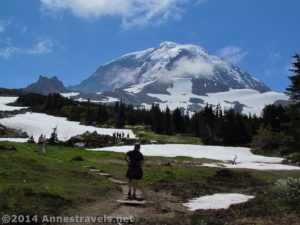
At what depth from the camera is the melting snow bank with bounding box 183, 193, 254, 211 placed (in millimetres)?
21614

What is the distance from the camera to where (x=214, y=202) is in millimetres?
23078

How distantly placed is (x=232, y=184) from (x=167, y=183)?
19.5 feet

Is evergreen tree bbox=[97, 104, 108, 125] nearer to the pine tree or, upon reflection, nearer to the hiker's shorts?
the pine tree

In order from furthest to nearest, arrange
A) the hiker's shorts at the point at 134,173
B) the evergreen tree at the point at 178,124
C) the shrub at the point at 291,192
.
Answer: the evergreen tree at the point at 178,124, the hiker's shorts at the point at 134,173, the shrub at the point at 291,192

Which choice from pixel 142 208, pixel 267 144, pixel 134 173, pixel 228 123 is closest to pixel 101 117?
pixel 228 123

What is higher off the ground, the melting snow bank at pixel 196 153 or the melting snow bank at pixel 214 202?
the melting snow bank at pixel 196 153

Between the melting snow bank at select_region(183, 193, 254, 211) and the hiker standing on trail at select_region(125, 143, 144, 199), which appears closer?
the melting snow bank at select_region(183, 193, 254, 211)

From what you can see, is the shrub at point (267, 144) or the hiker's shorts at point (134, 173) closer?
the hiker's shorts at point (134, 173)

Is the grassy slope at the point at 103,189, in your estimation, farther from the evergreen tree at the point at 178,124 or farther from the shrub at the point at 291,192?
the evergreen tree at the point at 178,124

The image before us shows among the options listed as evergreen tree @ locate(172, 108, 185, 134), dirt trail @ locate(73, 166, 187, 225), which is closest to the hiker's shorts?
dirt trail @ locate(73, 166, 187, 225)

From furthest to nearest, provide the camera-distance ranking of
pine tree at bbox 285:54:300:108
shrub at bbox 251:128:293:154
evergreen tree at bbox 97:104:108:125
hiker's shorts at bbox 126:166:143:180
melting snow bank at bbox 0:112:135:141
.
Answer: evergreen tree at bbox 97:104:108:125 → melting snow bank at bbox 0:112:135:141 → shrub at bbox 251:128:293:154 → pine tree at bbox 285:54:300:108 → hiker's shorts at bbox 126:166:143:180

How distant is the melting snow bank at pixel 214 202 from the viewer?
21614 millimetres

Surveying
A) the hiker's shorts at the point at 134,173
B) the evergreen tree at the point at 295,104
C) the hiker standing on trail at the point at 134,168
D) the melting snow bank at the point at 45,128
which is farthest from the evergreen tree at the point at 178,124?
the hiker's shorts at the point at 134,173

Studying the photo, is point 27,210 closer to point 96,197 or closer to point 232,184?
point 96,197
